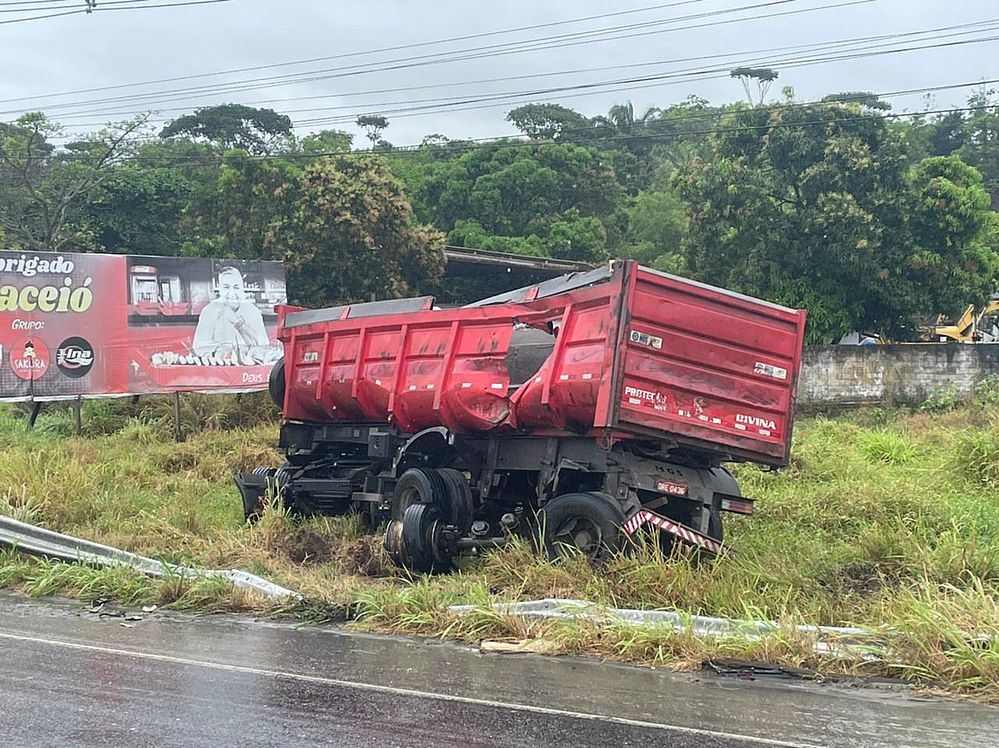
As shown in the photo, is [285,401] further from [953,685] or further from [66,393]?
[953,685]

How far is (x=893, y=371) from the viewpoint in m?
22.5

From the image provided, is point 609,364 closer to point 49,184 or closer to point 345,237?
point 345,237

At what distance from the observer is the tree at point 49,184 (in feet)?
108

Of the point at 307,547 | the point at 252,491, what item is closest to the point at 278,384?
the point at 252,491

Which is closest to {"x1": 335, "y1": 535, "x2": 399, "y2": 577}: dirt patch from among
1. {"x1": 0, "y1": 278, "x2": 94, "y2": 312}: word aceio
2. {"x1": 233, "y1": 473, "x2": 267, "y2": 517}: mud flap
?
{"x1": 233, "y1": 473, "x2": 267, "y2": 517}: mud flap

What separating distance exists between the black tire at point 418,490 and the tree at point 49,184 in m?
24.0

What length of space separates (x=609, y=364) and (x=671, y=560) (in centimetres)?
178

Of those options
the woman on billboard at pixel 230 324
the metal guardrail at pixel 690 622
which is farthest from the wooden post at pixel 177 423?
the metal guardrail at pixel 690 622

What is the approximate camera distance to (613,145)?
6209cm

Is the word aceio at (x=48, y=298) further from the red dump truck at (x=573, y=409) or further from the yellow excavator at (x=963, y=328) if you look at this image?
the yellow excavator at (x=963, y=328)

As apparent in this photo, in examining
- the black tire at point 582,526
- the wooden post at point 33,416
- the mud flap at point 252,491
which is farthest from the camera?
the wooden post at point 33,416

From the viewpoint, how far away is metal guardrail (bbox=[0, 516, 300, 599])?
983cm

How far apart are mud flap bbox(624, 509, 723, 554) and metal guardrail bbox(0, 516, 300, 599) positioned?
3.03 m

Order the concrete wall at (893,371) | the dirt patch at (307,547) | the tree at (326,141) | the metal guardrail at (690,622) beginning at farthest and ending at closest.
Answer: the tree at (326,141), the concrete wall at (893,371), the dirt patch at (307,547), the metal guardrail at (690,622)
